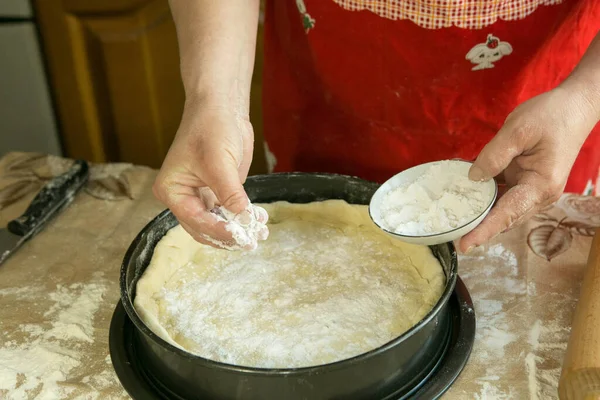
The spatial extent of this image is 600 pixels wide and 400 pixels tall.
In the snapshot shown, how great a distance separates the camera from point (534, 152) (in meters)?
0.89

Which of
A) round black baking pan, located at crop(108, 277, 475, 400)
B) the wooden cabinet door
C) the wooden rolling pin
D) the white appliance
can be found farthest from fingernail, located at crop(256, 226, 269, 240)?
the white appliance

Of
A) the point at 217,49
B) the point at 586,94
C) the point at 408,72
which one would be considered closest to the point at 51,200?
the point at 217,49

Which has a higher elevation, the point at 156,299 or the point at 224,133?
the point at 224,133

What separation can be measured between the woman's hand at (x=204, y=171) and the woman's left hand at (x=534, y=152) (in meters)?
0.35

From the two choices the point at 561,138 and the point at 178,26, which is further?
the point at 178,26

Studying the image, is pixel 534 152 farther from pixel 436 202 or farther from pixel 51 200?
pixel 51 200

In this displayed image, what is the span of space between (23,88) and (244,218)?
1.64 metres

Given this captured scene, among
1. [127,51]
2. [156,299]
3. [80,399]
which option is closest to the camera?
[80,399]

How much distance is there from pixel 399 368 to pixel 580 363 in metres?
0.22

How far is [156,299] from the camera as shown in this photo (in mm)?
996

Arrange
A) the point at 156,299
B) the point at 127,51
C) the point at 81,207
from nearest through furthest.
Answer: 1. the point at 156,299
2. the point at 81,207
3. the point at 127,51

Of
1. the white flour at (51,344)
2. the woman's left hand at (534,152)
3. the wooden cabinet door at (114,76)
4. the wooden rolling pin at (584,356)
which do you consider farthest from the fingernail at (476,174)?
the wooden cabinet door at (114,76)

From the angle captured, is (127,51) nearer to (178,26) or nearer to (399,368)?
(178,26)

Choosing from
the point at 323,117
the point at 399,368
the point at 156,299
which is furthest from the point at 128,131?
the point at 399,368
